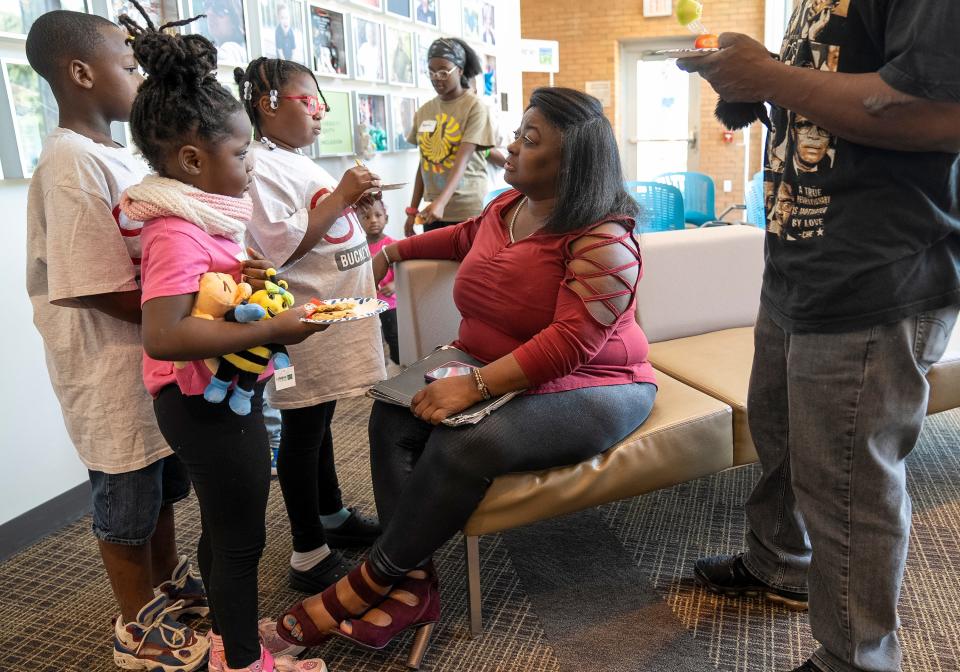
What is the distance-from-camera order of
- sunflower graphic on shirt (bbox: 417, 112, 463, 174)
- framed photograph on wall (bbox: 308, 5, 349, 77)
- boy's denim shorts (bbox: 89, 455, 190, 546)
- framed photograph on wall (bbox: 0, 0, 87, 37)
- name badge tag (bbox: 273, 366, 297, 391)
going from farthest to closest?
sunflower graphic on shirt (bbox: 417, 112, 463, 174)
framed photograph on wall (bbox: 308, 5, 349, 77)
framed photograph on wall (bbox: 0, 0, 87, 37)
boy's denim shorts (bbox: 89, 455, 190, 546)
name badge tag (bbox: 273, 366, 297, 391)

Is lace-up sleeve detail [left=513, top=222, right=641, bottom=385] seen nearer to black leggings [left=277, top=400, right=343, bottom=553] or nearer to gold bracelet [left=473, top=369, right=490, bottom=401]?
gold bracelet [left=473, top=369, right=490, bottom=401]

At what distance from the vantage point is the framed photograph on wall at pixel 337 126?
3.80 meters

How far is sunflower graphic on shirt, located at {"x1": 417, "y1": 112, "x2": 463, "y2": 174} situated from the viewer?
152 inches

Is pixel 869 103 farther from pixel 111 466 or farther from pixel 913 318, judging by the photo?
pixel 111 466

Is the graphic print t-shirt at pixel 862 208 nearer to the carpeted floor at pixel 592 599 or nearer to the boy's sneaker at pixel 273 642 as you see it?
the carpeted floor at pixel 592 599

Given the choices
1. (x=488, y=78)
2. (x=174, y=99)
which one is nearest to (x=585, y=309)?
(x=174, y=99)

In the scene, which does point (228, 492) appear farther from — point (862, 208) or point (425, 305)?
point (862, 208)

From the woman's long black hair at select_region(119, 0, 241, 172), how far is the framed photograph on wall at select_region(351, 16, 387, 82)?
2912mm

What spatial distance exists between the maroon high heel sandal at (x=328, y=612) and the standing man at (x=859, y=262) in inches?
37.3

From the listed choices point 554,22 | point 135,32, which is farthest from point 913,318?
point 554,22

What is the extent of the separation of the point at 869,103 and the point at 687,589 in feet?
4.43

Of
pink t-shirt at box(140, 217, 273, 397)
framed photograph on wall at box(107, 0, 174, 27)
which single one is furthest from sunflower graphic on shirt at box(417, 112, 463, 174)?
pink t-shirt at box(140, 217, 273, 397)

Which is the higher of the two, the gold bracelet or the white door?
the white door

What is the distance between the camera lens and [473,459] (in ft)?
5.40
